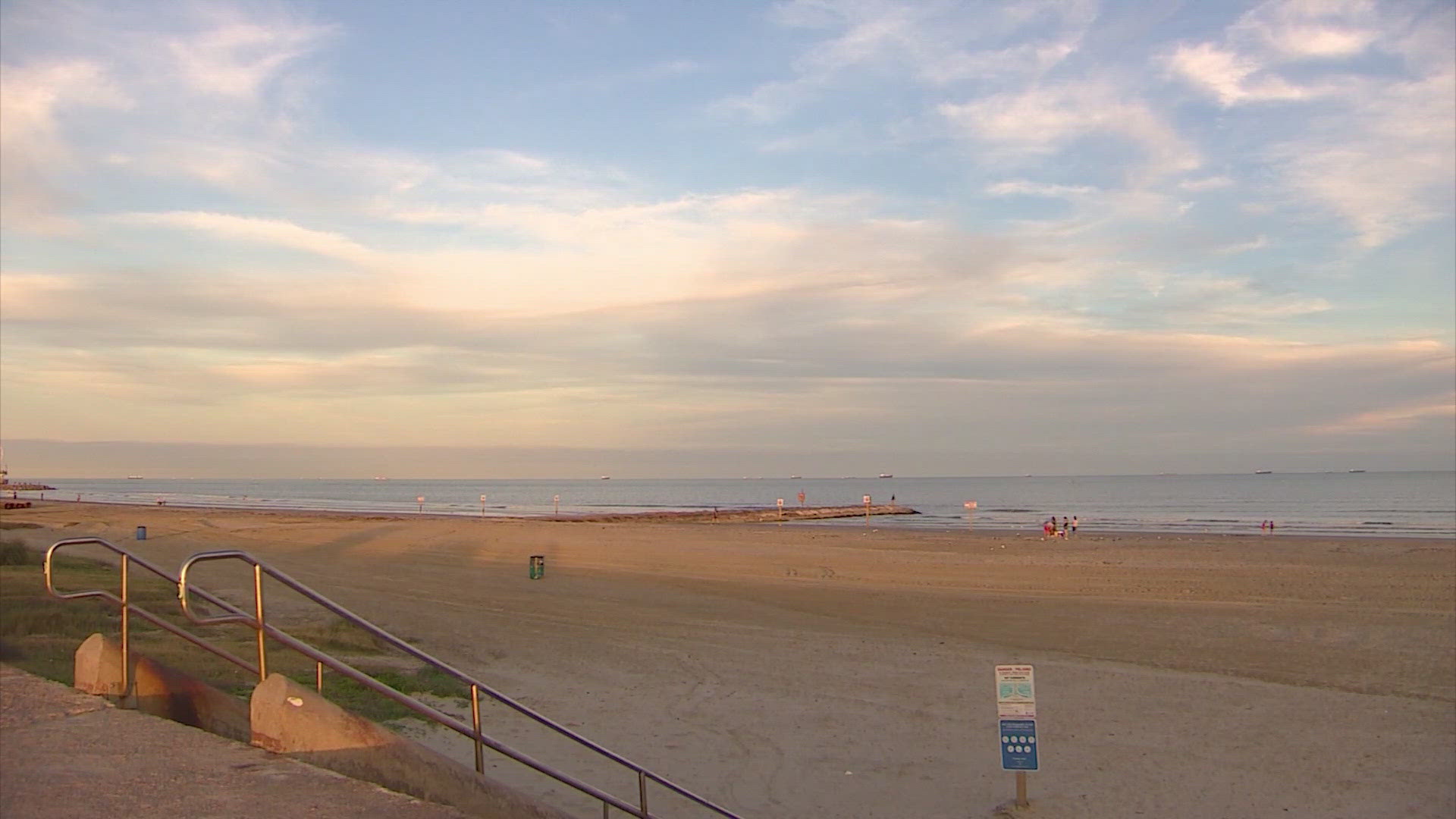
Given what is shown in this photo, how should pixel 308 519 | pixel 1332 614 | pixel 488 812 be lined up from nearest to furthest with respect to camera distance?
pixel 488 812, pixel 1332 614, pixel 308 519

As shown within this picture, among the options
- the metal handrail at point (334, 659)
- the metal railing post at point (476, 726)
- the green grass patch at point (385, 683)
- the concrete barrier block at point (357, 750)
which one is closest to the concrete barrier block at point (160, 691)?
the metal handrail at point (334, 659)

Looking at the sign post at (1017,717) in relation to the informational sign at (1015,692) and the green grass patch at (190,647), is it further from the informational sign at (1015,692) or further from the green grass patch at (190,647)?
the green grass patch at (190,647)

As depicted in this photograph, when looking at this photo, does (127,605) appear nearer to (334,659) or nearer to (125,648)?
(125,648)

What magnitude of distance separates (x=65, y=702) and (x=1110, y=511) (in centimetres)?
7771

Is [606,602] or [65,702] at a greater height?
[65,702]

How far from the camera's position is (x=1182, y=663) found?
15359 millimetres

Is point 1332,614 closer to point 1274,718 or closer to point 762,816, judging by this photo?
point 1274,718

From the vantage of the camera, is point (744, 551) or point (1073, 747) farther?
point (744, 551)

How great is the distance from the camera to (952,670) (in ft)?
47.4

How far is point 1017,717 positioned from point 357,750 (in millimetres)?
5543

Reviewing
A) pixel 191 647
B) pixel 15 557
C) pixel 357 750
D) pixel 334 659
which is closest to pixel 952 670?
pixel 191 647

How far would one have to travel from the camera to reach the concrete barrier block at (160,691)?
6.30m

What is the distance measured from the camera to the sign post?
862cm

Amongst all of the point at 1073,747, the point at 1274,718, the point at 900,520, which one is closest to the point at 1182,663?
the point at 1274,718
